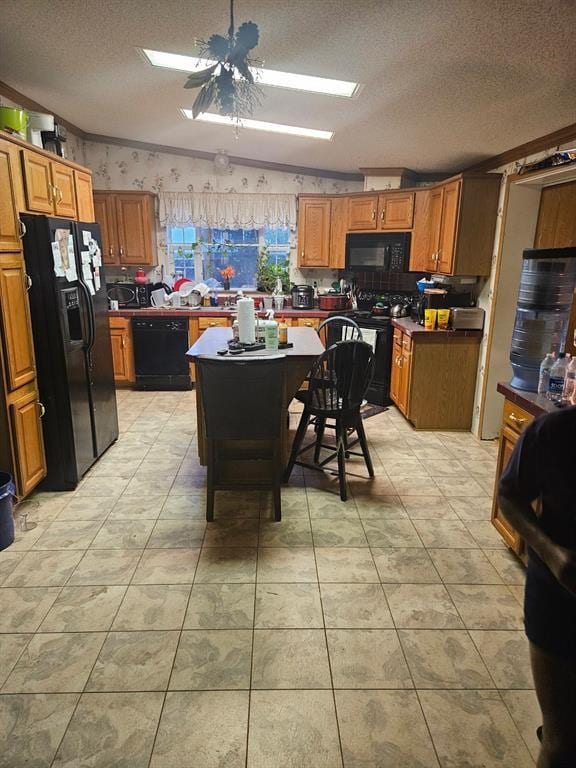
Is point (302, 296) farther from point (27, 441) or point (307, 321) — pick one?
point (27, 441)

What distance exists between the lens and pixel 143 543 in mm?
2627

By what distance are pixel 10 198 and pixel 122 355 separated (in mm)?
2918

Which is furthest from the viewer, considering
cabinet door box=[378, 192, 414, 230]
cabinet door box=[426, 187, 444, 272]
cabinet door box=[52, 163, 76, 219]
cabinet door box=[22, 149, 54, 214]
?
cabinet door box=[378, 192, 414, 230]

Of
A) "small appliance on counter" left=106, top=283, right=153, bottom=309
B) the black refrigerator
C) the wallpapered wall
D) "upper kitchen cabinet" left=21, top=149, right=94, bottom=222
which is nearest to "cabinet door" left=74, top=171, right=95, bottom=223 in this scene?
"upper kitchen cabinet" left=21, top=149, right=94, bottom=222

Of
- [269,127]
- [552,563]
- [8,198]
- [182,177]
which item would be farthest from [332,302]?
[552,563]

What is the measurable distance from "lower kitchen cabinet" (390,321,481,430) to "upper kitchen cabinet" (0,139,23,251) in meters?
3.03

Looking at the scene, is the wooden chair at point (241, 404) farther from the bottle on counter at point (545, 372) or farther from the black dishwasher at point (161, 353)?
the black dishwasher at point (161, 353)

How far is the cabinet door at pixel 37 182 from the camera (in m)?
2.75

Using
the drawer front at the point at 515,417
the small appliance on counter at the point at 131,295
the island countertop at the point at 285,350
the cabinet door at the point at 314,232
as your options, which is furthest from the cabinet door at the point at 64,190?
the drawer front at the point at 515,417

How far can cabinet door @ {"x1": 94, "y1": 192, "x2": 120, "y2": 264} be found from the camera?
542cm

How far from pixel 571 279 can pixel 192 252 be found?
14.3ft

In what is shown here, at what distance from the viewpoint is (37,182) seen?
9.40ft

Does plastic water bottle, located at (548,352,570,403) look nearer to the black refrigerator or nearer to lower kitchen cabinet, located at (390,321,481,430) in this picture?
lower kitchen cabinet, located at (390,321,481,430)

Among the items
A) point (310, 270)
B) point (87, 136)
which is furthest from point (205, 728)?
point (87, 136)
